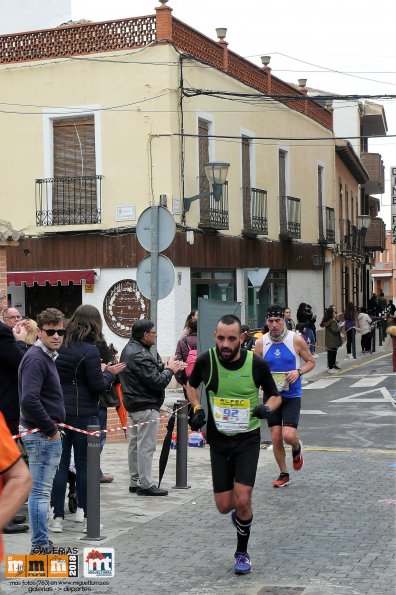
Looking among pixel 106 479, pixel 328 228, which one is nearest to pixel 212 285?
pixel 328 228

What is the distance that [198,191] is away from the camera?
21.7 m

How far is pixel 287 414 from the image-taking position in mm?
9562

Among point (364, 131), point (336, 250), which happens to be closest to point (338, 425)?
point (336, 250)

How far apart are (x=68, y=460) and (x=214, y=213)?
14839 millimetres

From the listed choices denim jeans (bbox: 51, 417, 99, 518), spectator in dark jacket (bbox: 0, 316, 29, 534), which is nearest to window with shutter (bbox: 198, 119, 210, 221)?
denim jeans (bbox: 51, 417, 99, 518)

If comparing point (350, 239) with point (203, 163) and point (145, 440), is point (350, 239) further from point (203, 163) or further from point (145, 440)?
point (145, 440)

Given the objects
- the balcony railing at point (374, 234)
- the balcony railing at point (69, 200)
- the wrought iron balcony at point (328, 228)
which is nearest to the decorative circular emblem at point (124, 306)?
the balcony railing at point (69, 200)

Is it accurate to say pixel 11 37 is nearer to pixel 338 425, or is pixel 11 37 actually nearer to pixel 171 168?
pixel 171 168

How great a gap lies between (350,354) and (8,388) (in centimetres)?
2234

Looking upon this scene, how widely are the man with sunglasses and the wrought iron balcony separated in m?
25.8

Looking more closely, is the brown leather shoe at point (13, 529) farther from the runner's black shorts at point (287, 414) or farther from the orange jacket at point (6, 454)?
the orange jacket at point (6, 454)

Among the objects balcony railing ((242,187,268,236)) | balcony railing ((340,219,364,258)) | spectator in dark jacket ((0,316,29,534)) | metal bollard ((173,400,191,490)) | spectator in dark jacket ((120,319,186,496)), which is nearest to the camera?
spectator in dark jacket ((0,316,29,534))

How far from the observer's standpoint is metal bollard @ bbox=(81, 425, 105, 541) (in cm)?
746

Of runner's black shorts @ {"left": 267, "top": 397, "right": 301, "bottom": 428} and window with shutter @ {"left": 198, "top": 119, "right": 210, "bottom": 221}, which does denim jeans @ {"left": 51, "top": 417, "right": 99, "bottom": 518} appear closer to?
runner's black shorts @ {"left": 267, "top": 397, "right": 301, "bottom": 428}
